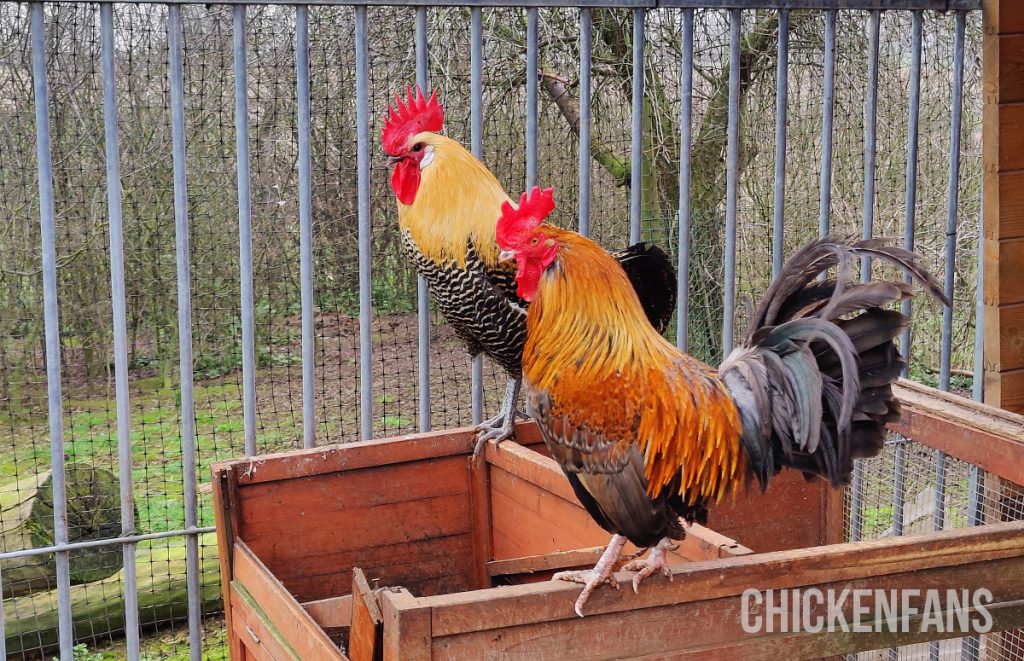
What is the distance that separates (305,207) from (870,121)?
7.76 ft

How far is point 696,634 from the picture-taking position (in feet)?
6.29

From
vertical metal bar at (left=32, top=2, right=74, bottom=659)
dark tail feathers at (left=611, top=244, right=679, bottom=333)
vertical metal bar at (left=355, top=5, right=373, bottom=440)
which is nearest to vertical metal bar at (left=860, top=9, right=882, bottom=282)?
dark tail feathers at (left=611, top=244, right=679, bottom=333)

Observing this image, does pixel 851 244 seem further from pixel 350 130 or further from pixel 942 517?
pixel 350 130

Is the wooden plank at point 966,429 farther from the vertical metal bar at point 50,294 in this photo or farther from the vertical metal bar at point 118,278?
the vertical metal bar at point 50,294

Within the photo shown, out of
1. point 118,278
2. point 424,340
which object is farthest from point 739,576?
point 118,278

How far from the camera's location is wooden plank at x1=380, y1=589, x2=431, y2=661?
1689 mm

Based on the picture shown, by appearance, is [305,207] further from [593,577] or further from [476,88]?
[593,577]

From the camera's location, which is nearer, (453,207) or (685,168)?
(453,207)

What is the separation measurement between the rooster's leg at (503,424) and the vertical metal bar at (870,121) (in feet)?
5.13

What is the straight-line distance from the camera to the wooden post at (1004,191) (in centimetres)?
364

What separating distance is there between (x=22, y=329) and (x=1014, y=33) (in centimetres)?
702

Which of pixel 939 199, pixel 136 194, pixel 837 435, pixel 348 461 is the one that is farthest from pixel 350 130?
pixel 837 435

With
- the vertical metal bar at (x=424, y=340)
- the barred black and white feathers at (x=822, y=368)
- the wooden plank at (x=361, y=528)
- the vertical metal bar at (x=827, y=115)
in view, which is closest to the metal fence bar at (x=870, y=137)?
the vertical metal bar at (x=827, y=115)

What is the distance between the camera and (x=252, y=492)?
2.72 m
